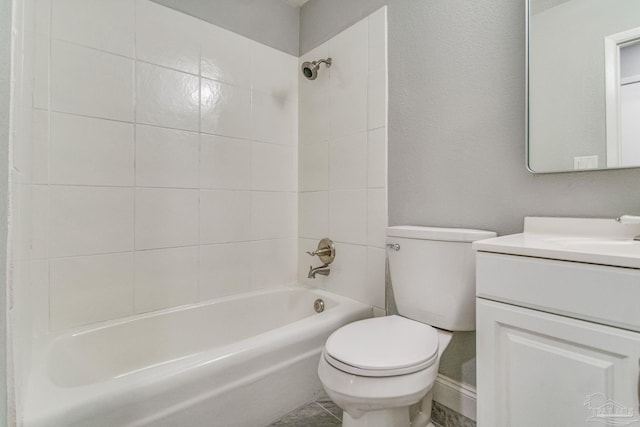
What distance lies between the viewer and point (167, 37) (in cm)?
156

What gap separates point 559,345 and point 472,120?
88cm

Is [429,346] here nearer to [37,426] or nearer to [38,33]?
[37,426]

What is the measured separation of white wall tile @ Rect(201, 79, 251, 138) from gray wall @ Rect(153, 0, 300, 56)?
1.19 ft

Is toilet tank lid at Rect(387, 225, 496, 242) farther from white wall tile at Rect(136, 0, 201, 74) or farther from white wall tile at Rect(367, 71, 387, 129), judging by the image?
→ white wall tile at Rect(136, 0, 201, 74)

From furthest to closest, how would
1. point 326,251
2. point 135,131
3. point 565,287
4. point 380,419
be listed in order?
point 326,251 → point 135,131 → point 380,419 → point 565,287

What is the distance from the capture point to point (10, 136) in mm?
481

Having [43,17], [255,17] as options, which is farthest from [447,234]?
[43,17]

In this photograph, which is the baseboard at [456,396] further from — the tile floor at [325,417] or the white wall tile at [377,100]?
the white wall tile at [377,100]

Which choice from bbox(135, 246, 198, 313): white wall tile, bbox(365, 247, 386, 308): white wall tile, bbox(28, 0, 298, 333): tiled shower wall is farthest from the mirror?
bbox(135, 246, 198, 313): white wall tile

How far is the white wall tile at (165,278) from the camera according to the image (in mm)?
1505

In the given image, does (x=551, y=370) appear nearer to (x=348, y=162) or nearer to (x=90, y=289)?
(x=348, y=162)

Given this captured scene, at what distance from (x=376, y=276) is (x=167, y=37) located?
1.63 m

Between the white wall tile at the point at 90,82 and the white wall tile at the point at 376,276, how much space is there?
138 centimetres

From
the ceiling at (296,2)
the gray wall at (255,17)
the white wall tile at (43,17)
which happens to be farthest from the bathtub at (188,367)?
the ceiling at (296,2)
